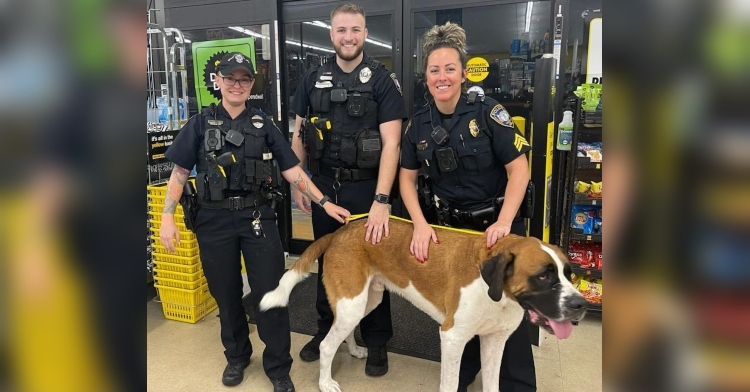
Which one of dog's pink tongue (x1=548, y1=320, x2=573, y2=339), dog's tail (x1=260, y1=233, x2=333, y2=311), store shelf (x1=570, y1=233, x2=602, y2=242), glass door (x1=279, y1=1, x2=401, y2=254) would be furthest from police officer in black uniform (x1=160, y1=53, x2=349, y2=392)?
glass door (x1=279, y1=1, x2=401, y2=254)

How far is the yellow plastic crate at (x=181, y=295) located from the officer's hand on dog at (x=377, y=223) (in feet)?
5.78

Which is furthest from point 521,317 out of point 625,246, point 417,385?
point 625,246

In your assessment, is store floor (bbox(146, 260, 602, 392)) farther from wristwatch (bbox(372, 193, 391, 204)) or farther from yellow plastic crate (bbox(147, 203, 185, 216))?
wristwatch (bbox(372, 193, 391, 204))

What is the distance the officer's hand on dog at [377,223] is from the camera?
2.57 metres

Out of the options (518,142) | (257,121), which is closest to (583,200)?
(518,142)

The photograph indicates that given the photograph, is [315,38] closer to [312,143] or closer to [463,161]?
[312,143]

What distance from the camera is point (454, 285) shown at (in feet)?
7.54

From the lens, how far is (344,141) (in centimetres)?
283

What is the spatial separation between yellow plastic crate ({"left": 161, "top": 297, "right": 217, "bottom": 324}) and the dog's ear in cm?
253

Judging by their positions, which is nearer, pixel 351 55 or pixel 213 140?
pixel 213 140

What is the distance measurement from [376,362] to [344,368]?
23 cm

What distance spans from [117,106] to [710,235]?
1.82 ft

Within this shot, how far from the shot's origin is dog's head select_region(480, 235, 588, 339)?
1899 millimetres

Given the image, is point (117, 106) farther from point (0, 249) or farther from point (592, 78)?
point (592, 78)
